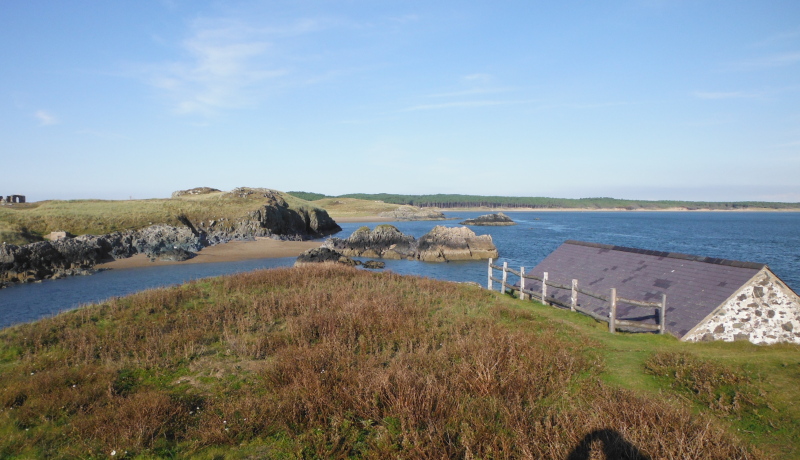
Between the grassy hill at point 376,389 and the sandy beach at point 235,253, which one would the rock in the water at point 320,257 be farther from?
Result: the grassy hill at point 376,389

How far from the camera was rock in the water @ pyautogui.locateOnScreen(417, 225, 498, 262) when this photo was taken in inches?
2056

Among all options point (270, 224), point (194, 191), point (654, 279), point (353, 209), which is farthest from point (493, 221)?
point (654, 279)

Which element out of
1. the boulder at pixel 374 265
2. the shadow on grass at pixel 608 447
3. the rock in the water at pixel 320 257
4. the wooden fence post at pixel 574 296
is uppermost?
the shadow on grass at pixel 608 447

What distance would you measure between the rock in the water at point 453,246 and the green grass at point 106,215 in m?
34.1

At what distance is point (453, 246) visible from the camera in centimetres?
5300

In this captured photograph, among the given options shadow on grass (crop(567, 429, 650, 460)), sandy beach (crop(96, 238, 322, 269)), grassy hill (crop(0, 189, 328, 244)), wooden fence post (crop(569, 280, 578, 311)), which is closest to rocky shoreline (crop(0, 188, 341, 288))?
sandy beach (crop(96, 238, 322, 269))

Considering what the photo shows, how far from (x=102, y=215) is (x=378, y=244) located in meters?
35.9

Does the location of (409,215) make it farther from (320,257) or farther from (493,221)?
(320,257)

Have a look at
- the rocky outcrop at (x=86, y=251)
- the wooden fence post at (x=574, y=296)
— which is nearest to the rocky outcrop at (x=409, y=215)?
the rocky outcrop at (x=86, y=251)

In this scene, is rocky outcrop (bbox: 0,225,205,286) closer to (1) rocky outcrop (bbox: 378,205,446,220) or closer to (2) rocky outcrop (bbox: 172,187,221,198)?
(2) rocky outcrop (bbox: 172,187,221,198)

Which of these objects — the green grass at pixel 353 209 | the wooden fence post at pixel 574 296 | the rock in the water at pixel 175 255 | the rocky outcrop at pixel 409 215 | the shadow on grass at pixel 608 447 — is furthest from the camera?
the green grass at pixel 353 209

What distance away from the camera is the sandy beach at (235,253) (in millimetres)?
44650

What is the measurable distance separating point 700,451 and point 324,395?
544 cm

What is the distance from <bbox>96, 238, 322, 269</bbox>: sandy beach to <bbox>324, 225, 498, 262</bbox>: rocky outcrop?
21.0 ft
